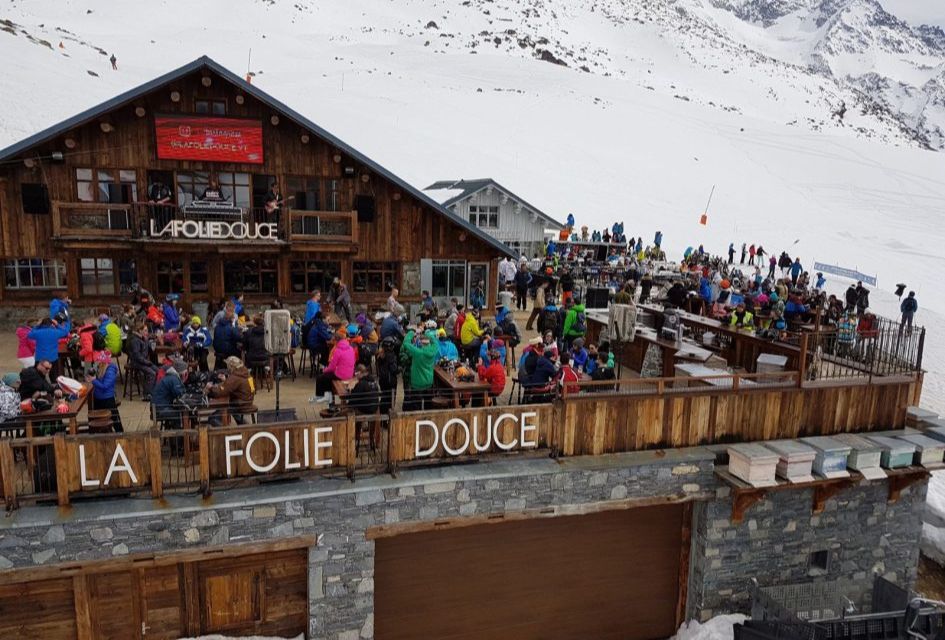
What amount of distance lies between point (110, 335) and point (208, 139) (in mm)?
7736

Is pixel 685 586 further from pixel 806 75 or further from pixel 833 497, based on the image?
pixel 806 75

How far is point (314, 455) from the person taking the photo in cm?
1016

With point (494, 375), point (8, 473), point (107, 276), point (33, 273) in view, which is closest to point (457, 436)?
point (494, 375)

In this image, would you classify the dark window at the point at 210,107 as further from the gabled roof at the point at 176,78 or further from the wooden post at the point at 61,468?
the wooden post at the point at 61,468

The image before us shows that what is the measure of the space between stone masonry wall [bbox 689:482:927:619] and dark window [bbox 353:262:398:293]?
12.1m

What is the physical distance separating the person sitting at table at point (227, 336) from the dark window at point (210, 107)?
25.5ft

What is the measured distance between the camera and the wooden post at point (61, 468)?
8945 millimetres

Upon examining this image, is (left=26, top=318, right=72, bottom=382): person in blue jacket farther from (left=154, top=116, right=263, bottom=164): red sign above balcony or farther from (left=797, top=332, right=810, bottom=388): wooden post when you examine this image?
(left=797, top=332, right=810, bottom=388): wooden post

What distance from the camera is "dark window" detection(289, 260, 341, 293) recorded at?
68.6 ft

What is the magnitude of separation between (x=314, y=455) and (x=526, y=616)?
16.2ft

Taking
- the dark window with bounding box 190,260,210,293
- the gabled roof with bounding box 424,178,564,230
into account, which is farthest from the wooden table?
the gabled roof with bounding box 424,178,564,230

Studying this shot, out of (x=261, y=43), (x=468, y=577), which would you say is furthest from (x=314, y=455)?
(x=261, y=43)

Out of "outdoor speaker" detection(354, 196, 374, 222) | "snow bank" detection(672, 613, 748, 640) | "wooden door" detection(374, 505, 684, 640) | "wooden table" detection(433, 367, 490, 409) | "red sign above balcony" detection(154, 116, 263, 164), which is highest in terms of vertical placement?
"red sign above balcony" detection(154, 116, 263, 164)

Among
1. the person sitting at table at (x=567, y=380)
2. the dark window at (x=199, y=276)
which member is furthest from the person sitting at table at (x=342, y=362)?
the dark window at (x=199, y=276)
